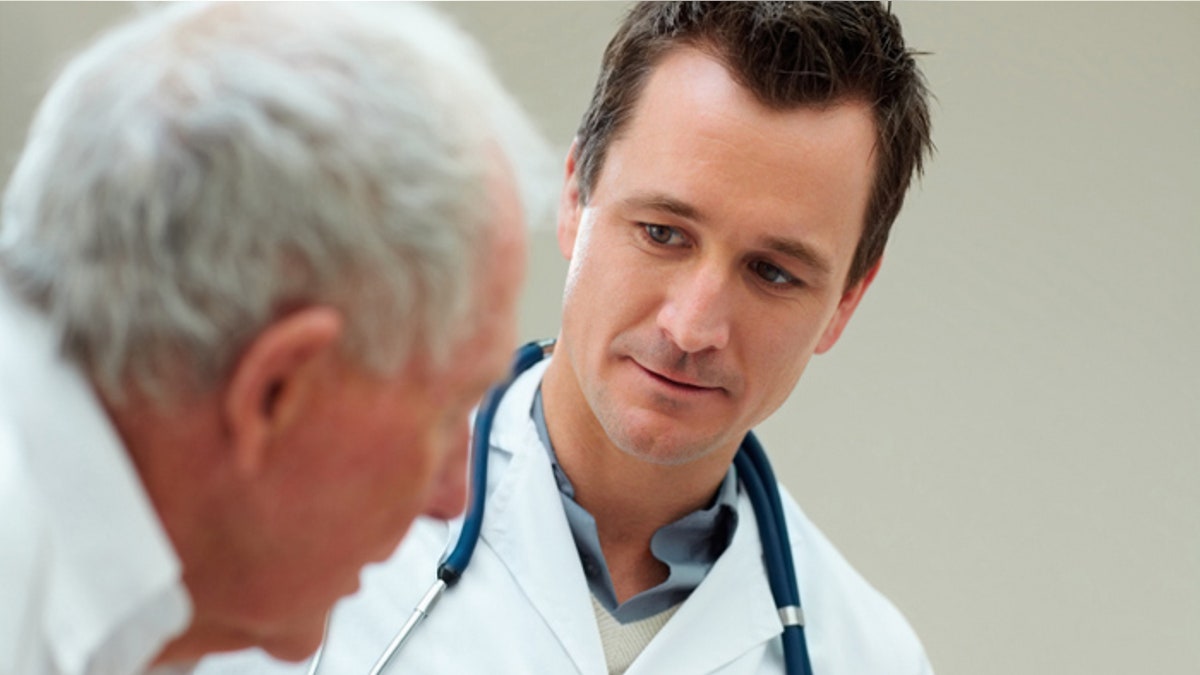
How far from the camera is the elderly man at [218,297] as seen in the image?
65cm

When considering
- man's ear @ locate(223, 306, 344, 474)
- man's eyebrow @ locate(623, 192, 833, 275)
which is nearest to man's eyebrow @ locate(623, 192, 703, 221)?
man's eyebrow @ locate(623, 192, 833, 275)

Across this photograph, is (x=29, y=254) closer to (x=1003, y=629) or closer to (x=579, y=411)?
(x=579, y=411)

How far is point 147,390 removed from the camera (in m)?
0.67

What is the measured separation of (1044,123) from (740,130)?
114 cm

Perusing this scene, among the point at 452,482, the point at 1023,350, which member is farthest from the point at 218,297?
the point at 1023,350

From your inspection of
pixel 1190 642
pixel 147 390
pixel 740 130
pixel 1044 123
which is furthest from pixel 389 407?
pixel 1190 642

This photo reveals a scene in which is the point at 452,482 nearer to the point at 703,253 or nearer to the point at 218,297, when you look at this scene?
the point at 218,297

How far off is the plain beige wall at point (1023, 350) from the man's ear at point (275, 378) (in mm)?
1599

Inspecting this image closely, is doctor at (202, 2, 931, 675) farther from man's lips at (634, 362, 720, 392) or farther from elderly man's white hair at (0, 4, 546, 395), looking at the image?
elderly man's white hair at (0, 4, 546, 395)

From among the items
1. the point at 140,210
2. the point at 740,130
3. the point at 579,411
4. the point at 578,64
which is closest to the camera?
the point at 140,210

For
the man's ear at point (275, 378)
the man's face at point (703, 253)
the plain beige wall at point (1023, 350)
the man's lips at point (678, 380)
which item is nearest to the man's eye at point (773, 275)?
the man's face at point (703, 253)

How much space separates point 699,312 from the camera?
1302mm

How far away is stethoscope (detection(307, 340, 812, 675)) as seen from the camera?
4.39 feet

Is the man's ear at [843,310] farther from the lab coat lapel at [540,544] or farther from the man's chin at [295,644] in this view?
the man's chin at [295,644]
